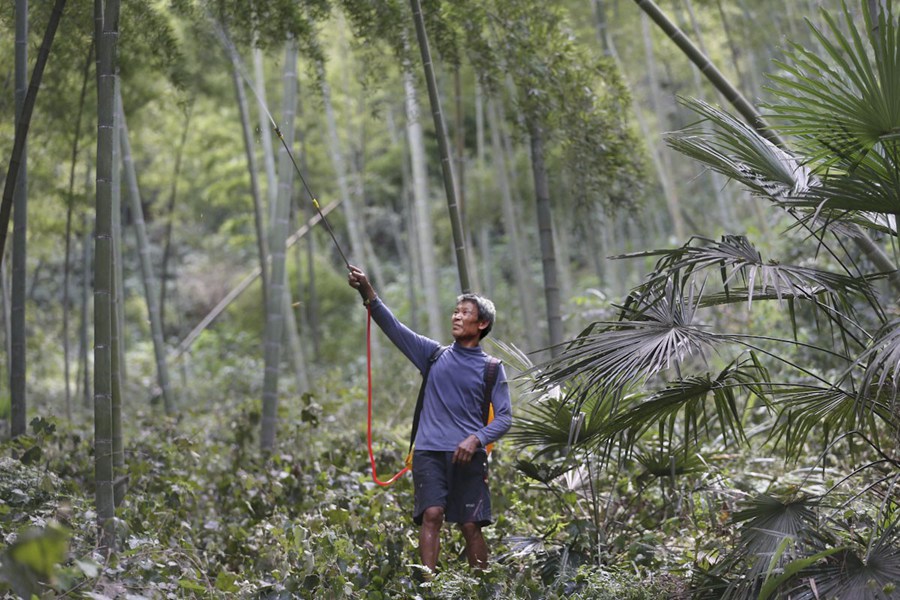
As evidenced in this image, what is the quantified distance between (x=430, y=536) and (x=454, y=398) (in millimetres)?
518

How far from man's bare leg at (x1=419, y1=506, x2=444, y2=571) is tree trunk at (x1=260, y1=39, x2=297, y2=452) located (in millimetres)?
3249

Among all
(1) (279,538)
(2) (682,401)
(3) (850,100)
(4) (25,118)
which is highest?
(4) (25,118)

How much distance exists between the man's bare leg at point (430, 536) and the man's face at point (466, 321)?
66 cm

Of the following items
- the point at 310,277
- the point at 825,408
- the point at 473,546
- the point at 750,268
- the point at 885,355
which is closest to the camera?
the point at 885,355

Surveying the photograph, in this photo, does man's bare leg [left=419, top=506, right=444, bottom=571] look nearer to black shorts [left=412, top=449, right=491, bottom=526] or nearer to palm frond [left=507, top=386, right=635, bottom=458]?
black shorts [left=412, top=449, right=491, bottom=526]

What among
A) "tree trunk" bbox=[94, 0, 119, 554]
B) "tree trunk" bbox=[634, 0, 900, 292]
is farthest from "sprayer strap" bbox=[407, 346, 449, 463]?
"tree trunk" bbox=[634, 0, 900, 292]

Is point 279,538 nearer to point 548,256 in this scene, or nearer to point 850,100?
point 850,100

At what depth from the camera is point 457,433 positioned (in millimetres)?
3875

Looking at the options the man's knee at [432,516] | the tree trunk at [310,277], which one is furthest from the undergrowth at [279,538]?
the tree trunk at [310,277]

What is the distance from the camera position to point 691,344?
310 cm

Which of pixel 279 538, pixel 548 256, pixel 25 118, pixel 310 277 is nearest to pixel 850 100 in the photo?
pixel 279 538

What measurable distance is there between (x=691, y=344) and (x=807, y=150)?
2.63 feet

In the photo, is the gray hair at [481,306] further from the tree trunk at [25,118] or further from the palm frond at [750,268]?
the tree trunk at [25,118]

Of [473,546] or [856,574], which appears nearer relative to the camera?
[856,574]
